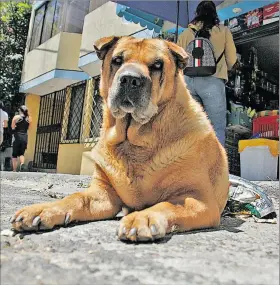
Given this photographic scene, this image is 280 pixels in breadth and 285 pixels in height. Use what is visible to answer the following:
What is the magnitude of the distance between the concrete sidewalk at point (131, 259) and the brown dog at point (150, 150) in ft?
0.45

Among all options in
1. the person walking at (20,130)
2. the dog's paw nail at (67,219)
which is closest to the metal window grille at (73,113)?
the person walking at (20,130)

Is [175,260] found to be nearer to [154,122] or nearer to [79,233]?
[79,233]

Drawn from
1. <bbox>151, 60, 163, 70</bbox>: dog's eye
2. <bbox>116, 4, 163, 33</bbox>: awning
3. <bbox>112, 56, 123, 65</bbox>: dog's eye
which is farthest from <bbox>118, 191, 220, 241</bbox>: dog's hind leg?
<bbox>116, 4, 163, 33</bbox>: awning

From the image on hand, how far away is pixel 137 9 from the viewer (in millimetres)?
4727

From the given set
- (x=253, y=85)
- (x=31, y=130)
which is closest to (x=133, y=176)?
(x=31, y=130)

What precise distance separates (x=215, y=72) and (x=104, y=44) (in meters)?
1.51

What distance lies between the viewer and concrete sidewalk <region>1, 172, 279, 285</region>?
0.90 m

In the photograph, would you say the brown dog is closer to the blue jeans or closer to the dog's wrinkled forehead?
the dog's wrinkled forehead

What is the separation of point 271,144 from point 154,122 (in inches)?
127

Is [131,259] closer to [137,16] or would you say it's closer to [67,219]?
[67,219]

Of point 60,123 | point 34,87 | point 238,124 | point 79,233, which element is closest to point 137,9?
point 34,87

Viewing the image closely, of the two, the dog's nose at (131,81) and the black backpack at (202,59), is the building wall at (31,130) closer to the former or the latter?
the dog's nose at (131,81)

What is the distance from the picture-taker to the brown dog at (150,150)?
5.49 ft

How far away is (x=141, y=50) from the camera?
1.95 m
